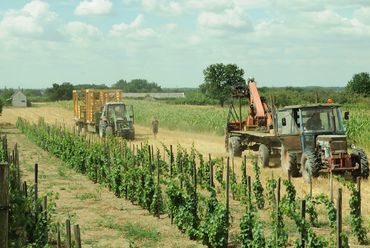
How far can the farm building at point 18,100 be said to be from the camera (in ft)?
266

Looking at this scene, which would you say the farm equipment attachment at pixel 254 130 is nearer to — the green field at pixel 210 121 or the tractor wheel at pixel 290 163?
the tractor wheel at pixel 290 163

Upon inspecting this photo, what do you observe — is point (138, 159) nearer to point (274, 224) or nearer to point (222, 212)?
point (222, 212)

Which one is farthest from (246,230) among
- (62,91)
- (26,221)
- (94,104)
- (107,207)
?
(62,91)

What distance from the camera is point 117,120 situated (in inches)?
1120

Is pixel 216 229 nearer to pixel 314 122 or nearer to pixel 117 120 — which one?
pixel 314 122

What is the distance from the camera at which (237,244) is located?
9.60 metres

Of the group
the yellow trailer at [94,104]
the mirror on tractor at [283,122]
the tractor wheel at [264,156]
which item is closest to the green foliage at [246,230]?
the mirror on tractor at [283,122]

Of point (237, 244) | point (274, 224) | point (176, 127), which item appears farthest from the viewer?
point (176, 127)

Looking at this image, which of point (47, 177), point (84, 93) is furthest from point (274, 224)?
point (84, 93)

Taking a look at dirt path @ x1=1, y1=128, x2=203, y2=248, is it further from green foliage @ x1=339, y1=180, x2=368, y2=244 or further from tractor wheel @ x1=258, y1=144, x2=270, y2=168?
tractor wheel @ x1=258, y1=144, x2=270, y2=168

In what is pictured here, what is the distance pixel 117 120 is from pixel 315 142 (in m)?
15.1

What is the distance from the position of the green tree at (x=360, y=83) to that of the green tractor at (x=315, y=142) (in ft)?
155

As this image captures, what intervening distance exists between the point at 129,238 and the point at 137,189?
300cm

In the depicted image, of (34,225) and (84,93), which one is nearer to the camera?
(34,225)
